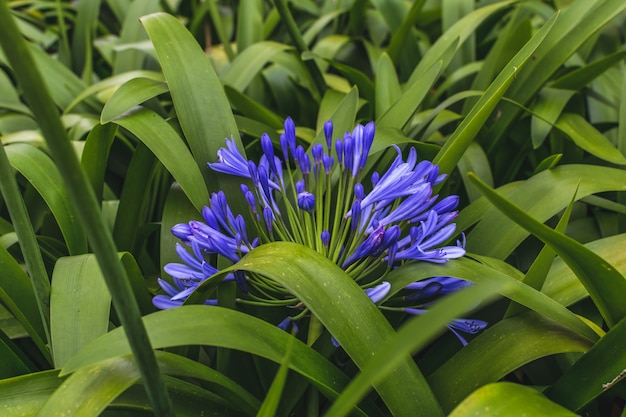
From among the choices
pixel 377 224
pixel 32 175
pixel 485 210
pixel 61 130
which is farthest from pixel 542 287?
pixel 32 175

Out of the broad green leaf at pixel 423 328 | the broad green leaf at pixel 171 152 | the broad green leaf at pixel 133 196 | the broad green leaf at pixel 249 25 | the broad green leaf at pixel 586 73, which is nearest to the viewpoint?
the broad green leaf at pixel 423 328

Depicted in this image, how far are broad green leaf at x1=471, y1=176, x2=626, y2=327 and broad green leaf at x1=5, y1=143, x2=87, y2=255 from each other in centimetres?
68

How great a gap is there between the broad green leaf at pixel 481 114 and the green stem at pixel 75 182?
546mm

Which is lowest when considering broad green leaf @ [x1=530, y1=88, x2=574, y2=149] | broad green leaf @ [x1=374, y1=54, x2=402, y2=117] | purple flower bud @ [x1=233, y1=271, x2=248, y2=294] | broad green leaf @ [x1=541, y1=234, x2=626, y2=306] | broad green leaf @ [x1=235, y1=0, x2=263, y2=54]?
broad green leaf @ [x1=541, y1=234, x2=626, y2=306]

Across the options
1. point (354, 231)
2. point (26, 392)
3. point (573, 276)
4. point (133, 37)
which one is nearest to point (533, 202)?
point (573, 276)

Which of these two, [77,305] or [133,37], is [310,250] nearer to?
[77,305]

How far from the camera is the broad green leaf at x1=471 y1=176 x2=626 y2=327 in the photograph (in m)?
0.71

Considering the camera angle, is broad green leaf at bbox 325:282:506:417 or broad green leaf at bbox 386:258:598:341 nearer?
broad green leaf at bbox 325:282:506:417

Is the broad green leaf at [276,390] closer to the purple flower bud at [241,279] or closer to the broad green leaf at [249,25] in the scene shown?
the purple flower bud at [241,279]

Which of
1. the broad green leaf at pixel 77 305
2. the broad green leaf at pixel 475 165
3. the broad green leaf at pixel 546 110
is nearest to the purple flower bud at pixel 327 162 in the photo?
the broad green leaf at pixel 77 305

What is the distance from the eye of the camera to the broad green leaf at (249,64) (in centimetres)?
147

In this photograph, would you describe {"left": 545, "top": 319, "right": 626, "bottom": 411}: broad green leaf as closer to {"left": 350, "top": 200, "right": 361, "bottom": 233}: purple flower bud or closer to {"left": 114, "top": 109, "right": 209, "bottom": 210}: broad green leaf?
{"left": 350, "top": 200, "right": 361, "bottom": 233}: purple flower bud

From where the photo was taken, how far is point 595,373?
0.78 metres

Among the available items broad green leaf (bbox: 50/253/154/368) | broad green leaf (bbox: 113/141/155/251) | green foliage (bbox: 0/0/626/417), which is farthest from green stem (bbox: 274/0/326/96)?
broad green leaf (bbox: 50/253/154/368)
